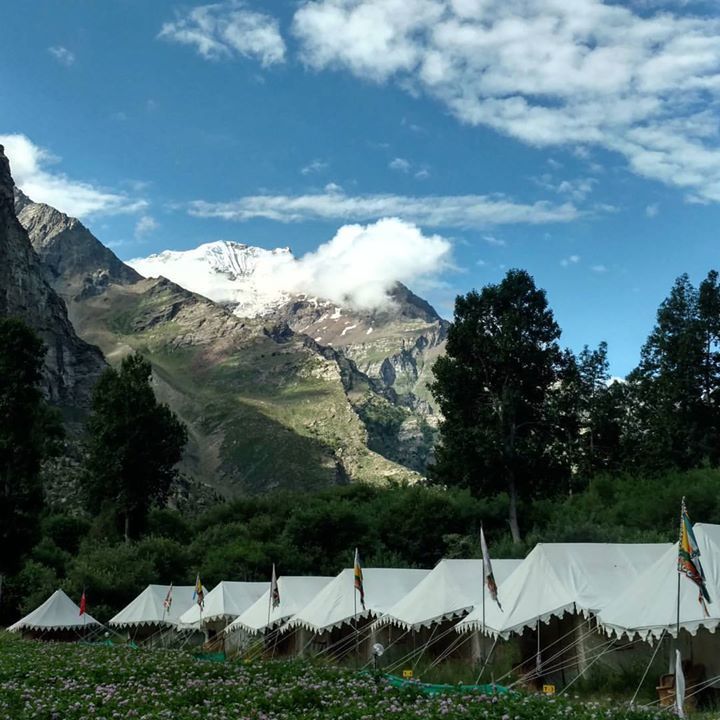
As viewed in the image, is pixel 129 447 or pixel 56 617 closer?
pixel 56 617

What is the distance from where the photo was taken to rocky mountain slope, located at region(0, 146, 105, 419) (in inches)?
4938

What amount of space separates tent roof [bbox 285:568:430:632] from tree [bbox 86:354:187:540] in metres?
28.5

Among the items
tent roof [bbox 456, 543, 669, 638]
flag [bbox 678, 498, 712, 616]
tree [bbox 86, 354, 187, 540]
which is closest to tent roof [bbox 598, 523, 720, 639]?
flag [bbox 678, 498, 712, 616]

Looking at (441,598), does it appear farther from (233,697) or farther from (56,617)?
(56,617)

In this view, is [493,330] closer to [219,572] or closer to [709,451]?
[709,451]

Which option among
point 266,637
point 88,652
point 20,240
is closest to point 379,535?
point 266,637

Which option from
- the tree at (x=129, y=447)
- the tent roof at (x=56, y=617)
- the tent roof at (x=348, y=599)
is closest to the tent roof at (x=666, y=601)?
the tent roof at (x=348, y=599)

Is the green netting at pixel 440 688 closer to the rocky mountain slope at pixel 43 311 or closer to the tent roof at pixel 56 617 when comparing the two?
the tent roof at pixel 56 617

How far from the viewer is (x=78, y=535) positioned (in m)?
65.8

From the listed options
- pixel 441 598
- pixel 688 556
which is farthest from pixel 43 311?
pixel 688 556

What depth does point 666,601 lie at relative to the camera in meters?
16.4

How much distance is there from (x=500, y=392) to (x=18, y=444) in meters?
24.1

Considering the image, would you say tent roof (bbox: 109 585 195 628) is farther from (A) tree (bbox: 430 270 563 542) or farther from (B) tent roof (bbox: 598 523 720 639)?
(B) tent roof (bbox: 598 523 720 639)

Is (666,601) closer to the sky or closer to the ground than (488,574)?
closer to the ground
